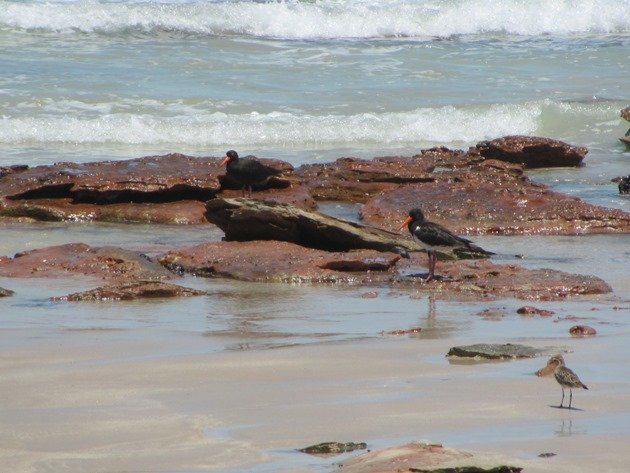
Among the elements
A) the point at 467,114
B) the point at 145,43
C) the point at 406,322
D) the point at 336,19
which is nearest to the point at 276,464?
the point at 406,322

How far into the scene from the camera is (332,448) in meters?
3.74

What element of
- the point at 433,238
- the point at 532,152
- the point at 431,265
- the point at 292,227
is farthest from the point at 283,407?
the point at 532,152

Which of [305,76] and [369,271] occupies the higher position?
[305,76]

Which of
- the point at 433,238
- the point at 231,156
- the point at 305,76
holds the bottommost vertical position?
the point at 433,238

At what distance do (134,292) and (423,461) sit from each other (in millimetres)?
3659

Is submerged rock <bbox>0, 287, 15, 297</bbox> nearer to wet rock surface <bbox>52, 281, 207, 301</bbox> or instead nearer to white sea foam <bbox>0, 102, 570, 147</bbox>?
wet rock surface <bbox>52, 281, 207, 301</bbox>

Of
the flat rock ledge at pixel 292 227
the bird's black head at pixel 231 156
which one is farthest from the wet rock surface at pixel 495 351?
the bird's black head at pixel 231 156

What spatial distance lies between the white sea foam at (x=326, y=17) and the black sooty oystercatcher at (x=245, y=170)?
13.9m

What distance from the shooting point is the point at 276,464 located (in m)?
3.62

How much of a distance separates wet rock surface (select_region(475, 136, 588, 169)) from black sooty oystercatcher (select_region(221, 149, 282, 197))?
3.50 meters

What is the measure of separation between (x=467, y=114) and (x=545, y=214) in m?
7.83

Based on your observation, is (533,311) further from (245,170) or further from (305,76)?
(305,76)

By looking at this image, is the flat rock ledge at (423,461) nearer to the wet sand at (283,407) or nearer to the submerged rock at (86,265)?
the wet sand at (283,407)

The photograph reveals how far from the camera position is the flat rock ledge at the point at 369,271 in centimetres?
708
